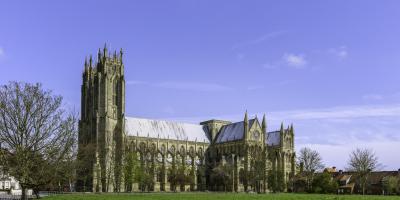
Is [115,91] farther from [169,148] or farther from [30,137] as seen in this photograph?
[30,137]

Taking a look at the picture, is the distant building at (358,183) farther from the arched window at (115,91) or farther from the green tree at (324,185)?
the arched window at (115,91)

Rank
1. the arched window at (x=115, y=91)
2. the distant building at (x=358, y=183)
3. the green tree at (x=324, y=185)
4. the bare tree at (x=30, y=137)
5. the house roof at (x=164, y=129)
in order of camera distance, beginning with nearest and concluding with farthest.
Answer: the bare tree at (x=30, y=137) → the green tree at (x=324, y=185) → the distant building at (x=358, y=183) → the arched window at (x=115, y=91) → the house roof at (x=164, y=129)

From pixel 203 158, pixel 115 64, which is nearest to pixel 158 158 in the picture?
pixel 203 158

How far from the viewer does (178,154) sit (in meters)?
129

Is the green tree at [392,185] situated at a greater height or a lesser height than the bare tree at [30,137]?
lesser

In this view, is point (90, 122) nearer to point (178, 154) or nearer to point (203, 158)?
point (178, 154)

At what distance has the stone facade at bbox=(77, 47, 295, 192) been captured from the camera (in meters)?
108

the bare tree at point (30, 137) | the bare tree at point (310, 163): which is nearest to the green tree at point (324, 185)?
the bare tree at point (310, 163)

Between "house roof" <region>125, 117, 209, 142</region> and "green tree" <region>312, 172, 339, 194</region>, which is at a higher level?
"house roof" <region>125, 117, 209, 142</region>

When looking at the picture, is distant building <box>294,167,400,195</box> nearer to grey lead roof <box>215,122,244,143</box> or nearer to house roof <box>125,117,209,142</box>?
grey lead roof <box>215,122,244,143</box>

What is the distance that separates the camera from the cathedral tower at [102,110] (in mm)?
105769

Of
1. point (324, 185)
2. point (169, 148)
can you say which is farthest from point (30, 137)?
point (169, 148)

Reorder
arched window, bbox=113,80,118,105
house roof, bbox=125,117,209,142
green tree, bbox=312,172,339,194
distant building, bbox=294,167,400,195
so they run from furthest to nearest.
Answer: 1. house roof, bbox=125,117,209,142
2. arched window, bbox=113,80,118,105
3. distant building, bbox=294,167,400,195
4. green tree, bbox=312,172,339,194

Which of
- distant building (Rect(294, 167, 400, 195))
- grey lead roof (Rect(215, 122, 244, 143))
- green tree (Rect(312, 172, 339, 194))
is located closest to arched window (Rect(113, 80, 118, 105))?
grey lead roof (Rect(215, 122, 244, 143))
